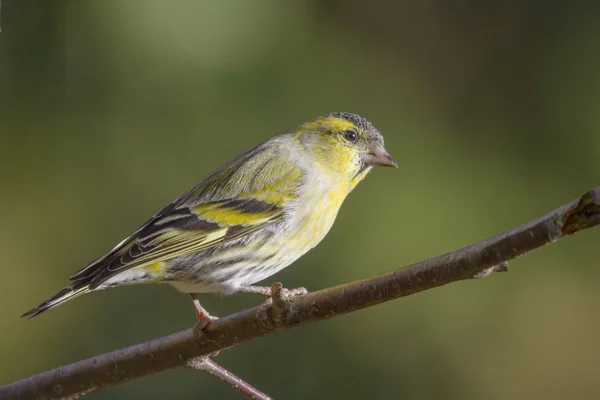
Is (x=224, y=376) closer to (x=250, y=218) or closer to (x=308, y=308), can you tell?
(x=308, y=308)

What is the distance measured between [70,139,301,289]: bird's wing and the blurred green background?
0.52 meters

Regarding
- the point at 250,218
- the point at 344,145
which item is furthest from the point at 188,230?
the point at 344,145

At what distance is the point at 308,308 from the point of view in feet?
7.08

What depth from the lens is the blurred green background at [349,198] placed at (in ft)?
12.5

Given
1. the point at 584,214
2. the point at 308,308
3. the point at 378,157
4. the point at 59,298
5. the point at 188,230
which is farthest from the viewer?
the point at 378,157

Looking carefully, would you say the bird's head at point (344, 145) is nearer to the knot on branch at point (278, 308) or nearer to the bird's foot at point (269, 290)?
the bird's foot at point (269, 290)

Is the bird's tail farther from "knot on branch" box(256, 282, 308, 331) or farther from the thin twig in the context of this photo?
"knot on branch" box(256, 282, 308, 331)

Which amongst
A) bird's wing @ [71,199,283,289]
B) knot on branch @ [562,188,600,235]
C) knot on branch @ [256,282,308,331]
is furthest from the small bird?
knot on branch @ [562,188,600,235]

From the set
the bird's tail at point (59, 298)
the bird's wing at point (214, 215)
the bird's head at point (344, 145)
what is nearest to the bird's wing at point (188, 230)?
the bird's wing at point (214, 215)

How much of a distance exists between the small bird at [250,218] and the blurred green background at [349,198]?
1.25 ft

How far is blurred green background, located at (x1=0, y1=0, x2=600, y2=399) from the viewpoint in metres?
3.81

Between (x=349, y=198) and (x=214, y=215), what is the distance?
0.87 m

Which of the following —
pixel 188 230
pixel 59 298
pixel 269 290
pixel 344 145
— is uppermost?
pixel 344 145

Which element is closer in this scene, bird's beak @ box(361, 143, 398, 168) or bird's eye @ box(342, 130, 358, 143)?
bird's beak @ box(361, 143, 398, 168)
